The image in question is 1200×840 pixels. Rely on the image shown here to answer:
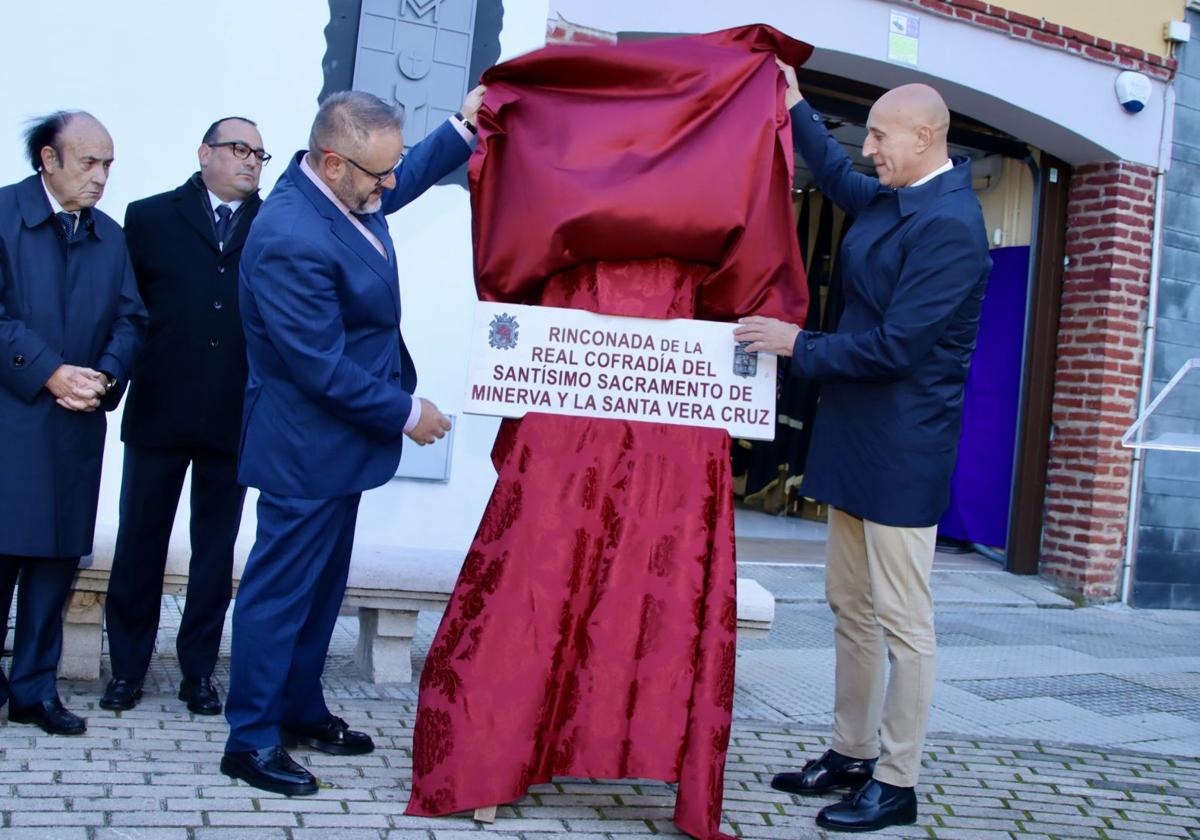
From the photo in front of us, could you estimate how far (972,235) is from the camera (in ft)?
10.8

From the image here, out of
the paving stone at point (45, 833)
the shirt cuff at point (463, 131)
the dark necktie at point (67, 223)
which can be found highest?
the shirt cuff at point (463, 131)

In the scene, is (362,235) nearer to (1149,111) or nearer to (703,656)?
(703,656)

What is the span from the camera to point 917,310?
327cm

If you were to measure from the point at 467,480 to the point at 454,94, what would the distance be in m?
1.84

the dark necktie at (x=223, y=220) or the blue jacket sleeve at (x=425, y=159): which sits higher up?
the blue jacket sleeve at (x=425, y=159)

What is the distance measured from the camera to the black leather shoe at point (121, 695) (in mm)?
3877

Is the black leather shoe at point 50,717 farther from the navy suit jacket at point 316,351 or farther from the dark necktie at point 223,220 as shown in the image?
the dark necktie at point 223,220

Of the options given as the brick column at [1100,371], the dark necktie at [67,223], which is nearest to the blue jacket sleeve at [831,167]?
the dark necktie at [67,223]

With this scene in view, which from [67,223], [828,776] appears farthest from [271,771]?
[67,223]

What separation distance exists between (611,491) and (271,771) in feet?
3.72

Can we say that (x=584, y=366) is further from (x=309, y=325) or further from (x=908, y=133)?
(x=908, y=133)

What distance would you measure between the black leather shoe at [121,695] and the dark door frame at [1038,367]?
241 inches

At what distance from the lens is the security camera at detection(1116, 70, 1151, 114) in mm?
7926

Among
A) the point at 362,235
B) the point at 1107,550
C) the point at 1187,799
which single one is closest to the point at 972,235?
the point at 362,235
